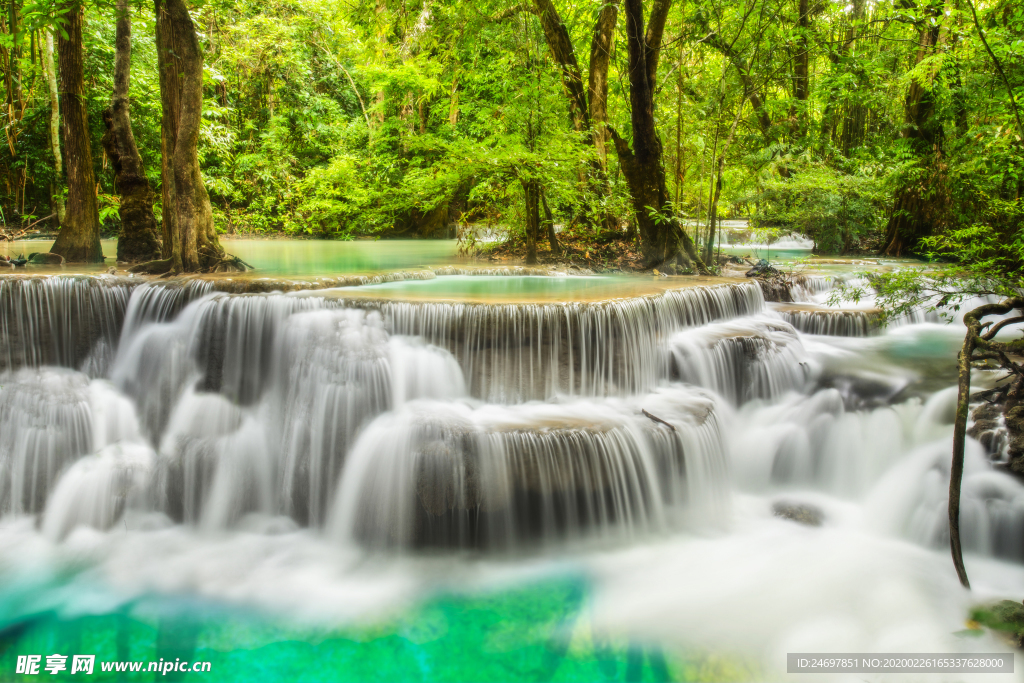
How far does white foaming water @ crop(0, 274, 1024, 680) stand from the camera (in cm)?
462

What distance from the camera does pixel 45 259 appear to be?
9016 millimetres

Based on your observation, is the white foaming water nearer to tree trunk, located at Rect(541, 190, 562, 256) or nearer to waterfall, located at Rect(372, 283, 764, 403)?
waterfall, located at Rect(372, 283, 764, 403)

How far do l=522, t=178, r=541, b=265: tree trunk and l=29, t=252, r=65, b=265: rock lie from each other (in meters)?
7.32

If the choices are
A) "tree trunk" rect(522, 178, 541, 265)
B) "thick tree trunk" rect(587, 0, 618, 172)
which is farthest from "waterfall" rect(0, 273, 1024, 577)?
"thick tree trunk" rect(587, 0, 618, 172)

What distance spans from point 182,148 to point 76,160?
271 cm

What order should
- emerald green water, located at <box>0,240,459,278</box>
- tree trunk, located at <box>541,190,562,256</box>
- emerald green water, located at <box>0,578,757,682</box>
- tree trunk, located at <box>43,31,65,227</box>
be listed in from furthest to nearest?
tree trunk, located at <box>43,31,65,227</box> → tree trunk, located at <box>541,190,562,256</box> → emerald green water, located at <box>0,240,459,278</box> → emerald green water, located at <box>0,578,757,682</box>

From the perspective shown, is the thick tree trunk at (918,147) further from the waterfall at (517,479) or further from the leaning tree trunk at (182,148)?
the leaning tree trunk at (182,148)

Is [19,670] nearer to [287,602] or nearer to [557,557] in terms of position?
[287,602]

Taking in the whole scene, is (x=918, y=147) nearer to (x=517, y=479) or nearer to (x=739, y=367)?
(x=739, y=367)

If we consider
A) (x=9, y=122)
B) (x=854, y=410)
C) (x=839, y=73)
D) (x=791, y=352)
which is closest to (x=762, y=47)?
(x=839, y=73)

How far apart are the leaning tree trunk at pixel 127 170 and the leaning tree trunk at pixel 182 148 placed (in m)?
0.98

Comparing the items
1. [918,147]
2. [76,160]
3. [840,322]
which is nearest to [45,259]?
[76,160]

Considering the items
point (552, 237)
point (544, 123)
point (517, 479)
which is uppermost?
point (544, 123)

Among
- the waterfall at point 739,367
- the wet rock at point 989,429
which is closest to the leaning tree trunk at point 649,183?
the waterfall at point 739,367
